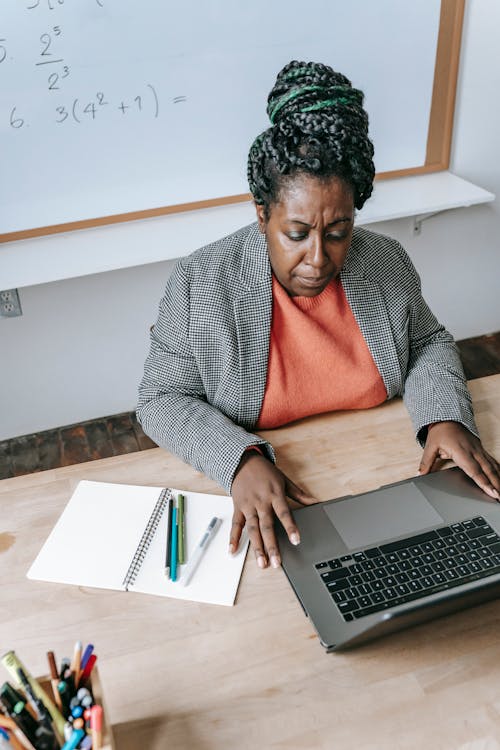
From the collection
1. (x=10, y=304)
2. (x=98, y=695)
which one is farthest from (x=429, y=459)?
(x=10, y=304)

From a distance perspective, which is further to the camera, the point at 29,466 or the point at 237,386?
the point at 29,466

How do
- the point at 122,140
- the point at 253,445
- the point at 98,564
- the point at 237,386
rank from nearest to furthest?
the point at 98,564
the point at 253,445
the point at 237,386
the point at 122,140

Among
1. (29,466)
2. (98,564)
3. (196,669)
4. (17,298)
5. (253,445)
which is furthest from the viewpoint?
(29,466)

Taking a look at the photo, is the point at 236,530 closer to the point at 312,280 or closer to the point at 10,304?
the point at 312,280

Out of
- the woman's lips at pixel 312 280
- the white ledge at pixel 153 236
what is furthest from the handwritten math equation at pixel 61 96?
the woman's lips at pixel 312 280

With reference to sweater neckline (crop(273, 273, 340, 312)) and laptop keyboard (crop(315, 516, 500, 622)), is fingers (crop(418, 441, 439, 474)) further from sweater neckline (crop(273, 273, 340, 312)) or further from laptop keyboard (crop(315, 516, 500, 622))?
sweater neckline (crop(273, 273, 340, 312))

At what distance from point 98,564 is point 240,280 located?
0.57 metres

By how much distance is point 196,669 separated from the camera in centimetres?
80

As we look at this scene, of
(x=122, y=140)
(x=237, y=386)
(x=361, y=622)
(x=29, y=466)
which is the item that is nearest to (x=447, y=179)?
(x=122, y=140)

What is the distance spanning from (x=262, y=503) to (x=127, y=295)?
1.54 m

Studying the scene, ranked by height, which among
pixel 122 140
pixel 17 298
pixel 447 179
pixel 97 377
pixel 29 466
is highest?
pixel 122 140

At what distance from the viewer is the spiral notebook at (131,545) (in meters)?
0.90

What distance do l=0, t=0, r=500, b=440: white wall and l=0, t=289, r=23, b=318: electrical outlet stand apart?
22 mm

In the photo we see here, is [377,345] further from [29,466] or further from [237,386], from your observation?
[29,466]
